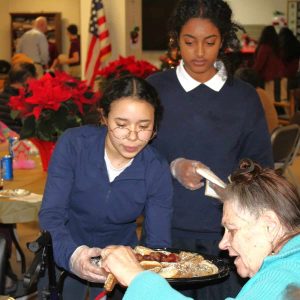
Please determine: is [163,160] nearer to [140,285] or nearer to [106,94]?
[106,94]

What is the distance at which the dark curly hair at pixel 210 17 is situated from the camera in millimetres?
2797

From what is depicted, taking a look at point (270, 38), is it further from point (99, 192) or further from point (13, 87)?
point (99, 192)

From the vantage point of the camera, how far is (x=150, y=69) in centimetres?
602

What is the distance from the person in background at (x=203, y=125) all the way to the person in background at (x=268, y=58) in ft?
27.9

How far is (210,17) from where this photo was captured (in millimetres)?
2793

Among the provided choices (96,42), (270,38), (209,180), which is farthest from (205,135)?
(270,38)

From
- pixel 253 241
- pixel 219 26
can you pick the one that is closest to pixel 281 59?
pixel 219 26

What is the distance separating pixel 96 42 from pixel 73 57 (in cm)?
258

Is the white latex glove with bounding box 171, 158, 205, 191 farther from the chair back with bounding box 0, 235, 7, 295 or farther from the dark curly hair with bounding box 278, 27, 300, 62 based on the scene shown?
the dark curly hair with bounding box 278, 27, 300, 62

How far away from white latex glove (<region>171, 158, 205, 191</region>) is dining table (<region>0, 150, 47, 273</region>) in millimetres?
1274

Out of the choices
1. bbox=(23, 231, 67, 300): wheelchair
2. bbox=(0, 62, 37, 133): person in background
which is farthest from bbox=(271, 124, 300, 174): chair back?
bbox=(23, 231, 67, 300): wheelchair

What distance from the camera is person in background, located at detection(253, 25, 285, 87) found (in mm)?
11211

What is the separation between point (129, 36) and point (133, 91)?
733cm

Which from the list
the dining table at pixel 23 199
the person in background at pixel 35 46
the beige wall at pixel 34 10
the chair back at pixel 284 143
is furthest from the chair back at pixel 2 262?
the beige wall at pixel 34 10
